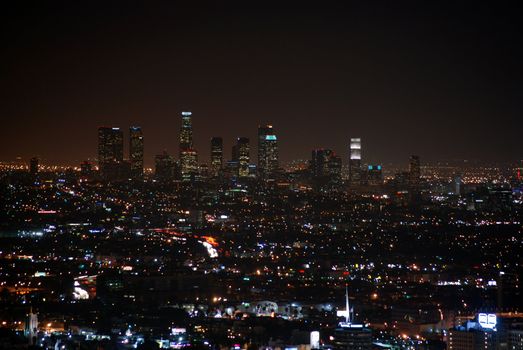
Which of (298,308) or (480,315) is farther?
(298,308)

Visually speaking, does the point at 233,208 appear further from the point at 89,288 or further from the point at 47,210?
the point at 89,288

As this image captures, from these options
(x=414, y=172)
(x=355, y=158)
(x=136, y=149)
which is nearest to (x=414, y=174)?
(x=414, y=172)

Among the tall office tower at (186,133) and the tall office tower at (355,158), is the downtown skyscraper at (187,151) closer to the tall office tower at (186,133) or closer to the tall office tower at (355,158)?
the tall office tower at (186,133)

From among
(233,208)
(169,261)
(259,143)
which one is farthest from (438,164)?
(169,261)

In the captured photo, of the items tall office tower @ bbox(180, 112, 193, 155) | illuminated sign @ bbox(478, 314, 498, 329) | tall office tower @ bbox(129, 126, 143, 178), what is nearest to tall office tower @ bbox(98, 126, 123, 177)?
tall office tower @ bbox(129, 126, 143, 178)

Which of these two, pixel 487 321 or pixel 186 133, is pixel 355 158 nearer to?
pixel 186 133

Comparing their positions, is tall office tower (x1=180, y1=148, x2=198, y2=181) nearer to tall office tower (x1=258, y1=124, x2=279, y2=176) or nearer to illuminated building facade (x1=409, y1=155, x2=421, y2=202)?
tall office tower (x1=258, y1=124, x2=279, y2=176)
